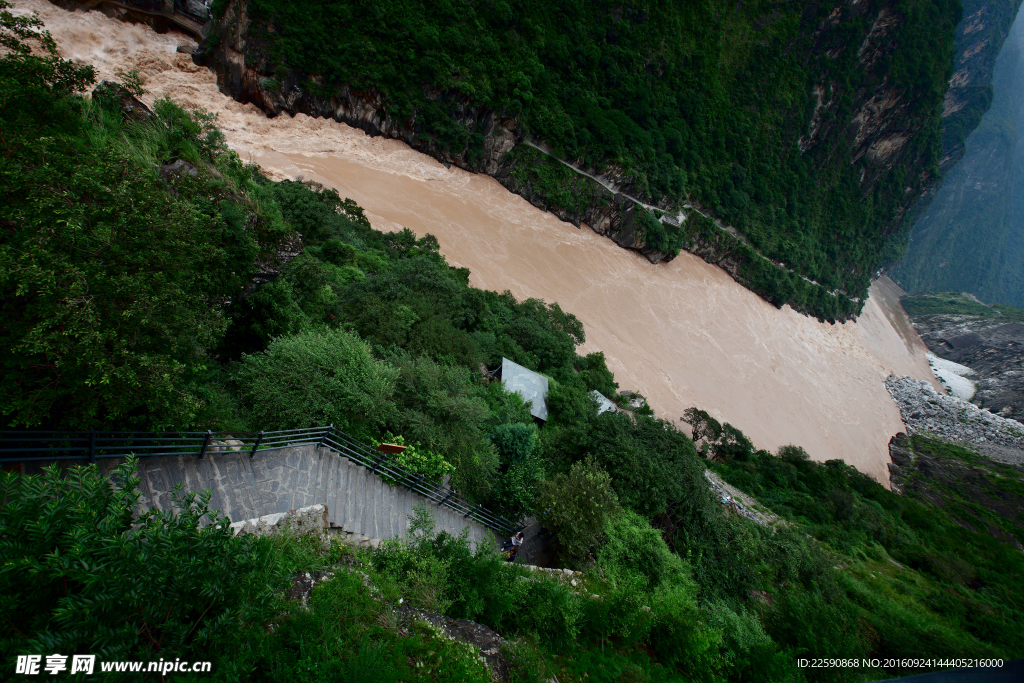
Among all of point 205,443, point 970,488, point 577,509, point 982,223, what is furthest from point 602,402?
point 982,223

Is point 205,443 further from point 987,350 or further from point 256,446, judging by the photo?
point 987,350

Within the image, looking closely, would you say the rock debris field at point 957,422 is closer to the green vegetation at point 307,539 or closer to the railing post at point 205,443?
the green vegetation at point 307,539

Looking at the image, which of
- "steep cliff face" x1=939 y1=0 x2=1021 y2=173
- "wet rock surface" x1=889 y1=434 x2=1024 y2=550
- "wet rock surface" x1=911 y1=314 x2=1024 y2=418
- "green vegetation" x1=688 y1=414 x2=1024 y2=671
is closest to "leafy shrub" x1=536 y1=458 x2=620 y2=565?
"green vegetation" x1=688 y1=414 x2=1024 y2=671

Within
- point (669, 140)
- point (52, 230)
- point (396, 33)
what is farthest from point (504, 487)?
point (669, 140)

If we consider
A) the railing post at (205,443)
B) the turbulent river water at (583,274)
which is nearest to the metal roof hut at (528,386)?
the railing post at (205,443)

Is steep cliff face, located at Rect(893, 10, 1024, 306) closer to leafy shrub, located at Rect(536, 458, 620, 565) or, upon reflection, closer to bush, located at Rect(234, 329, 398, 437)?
leafy shrub, located at Rect(536, 458, 620, 565)

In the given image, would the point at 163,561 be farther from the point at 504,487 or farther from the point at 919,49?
the point at 919,49
